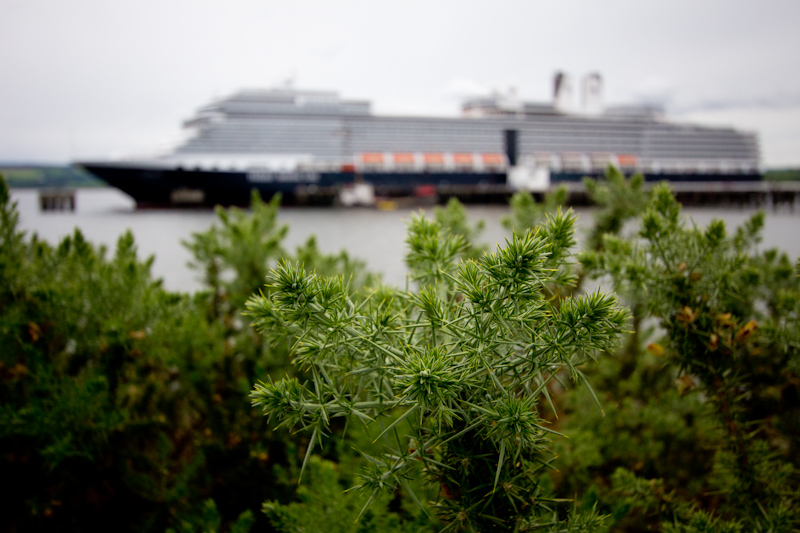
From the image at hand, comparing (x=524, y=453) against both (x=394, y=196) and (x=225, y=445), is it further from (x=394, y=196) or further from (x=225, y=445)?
(x=394, y=196)

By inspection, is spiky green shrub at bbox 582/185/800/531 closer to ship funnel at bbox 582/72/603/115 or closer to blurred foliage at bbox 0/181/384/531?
blurred foliage at bbox 0/181/384/531

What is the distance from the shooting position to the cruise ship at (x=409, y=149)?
35.7 m

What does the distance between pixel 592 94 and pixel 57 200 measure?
5106 centimetres

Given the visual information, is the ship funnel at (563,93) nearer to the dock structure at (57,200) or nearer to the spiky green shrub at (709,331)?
the dock structure at (57,200)

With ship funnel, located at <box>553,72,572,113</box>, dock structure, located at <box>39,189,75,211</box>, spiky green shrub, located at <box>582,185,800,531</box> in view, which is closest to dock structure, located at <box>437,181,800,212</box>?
ship funnel, located at <box>553,72,572,113</box>

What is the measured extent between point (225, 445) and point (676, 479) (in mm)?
2351

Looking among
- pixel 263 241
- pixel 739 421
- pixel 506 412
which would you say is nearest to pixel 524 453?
pixel 506 412

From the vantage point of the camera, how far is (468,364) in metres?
0.88

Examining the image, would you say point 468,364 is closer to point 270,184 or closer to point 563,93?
point 270,184

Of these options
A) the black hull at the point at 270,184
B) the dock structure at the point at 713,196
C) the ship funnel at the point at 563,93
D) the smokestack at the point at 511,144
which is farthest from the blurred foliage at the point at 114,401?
the ship funnel at the point at 563,93

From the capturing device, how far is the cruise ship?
117 ft

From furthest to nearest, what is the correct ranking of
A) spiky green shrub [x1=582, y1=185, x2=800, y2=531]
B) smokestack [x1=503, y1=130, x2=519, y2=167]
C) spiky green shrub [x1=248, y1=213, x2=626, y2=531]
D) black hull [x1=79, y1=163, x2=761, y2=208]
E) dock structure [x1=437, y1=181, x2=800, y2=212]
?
smokestack [x1=503, y1=130, x2=519, y2=167], dock structure [x1=437, y1=181, x2=800, y2=212], black hull [x1=79, y1=163, x2=761, y2=208], spiky green shrub [x1=582, y1=185, x2=800, y2=531], spiky green shrub [x1=248, y1=213, x2=626, y2=531]

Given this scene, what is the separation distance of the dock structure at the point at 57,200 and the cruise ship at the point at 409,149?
358 cm

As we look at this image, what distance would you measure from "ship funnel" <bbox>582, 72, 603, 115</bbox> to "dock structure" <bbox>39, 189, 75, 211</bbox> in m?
48.2
